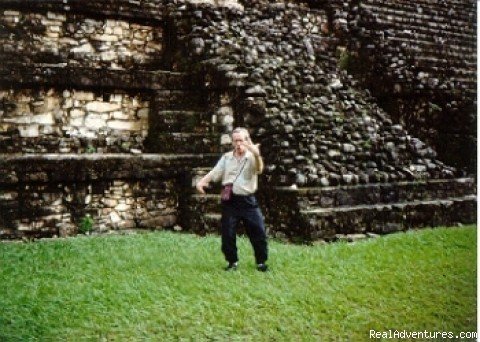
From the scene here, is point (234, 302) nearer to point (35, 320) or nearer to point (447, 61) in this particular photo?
point (35, 320)

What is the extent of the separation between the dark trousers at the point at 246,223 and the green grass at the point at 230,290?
21 centimetres

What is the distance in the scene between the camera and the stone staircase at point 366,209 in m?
6.69

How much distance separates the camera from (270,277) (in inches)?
211

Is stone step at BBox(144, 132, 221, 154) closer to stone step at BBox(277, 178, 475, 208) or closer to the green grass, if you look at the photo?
stone step at BBox(277, 178, 475, 208)

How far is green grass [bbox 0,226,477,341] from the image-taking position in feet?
13.9

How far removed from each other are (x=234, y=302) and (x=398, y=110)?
6396 millimetres

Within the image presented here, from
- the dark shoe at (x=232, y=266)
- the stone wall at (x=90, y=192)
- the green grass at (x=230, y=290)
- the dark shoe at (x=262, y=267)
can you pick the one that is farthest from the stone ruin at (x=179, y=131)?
the dark shoe at (x=232, y=266)

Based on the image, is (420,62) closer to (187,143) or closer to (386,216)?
(386,216)

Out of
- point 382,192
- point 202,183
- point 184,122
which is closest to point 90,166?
point 184,122

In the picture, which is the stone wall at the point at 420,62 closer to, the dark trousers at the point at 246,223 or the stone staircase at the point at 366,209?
the stone staircase at the point at 366,209

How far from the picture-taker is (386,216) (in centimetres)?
704

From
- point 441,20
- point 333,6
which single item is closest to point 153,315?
point 333,6

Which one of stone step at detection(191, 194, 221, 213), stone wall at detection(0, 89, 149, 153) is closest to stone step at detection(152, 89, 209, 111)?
stone wall at detection(0, 89, 149, 153)

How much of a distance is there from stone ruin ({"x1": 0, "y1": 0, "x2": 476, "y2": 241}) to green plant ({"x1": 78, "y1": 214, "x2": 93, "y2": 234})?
34 millimetres
